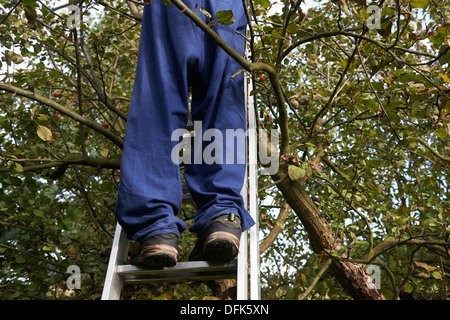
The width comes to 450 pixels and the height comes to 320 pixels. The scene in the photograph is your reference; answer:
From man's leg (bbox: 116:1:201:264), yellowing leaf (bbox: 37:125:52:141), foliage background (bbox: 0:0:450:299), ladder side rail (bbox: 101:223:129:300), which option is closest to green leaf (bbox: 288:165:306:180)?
foliage background (bbox: 0:0:450:299)

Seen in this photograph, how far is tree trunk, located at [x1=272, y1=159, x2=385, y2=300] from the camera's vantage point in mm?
3096

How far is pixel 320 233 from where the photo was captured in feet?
10.3

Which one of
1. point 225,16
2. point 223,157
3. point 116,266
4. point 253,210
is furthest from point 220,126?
point 116,266

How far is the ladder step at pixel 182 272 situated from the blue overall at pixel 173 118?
0.40ft

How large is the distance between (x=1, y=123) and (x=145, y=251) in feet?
6.68

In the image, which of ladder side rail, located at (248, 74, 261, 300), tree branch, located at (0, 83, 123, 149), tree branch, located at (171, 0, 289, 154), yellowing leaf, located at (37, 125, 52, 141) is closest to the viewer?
tree branch, located at (171, 0, 289, 154)

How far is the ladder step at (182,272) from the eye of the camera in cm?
189

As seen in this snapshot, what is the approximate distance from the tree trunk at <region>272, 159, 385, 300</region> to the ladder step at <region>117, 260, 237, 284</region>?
3.94 ft

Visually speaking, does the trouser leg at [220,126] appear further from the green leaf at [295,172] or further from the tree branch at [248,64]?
the green leaf at [295,172]

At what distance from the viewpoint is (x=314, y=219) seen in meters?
3.12

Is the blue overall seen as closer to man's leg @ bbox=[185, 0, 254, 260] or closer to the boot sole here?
Answer: man's leg @ bbox=[185, 0, 254, 260]

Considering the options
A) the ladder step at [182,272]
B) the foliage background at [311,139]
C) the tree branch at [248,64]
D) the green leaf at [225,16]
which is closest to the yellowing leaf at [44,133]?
the foliage background at [311,139]

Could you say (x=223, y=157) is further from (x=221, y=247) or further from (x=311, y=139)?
(x=311, y=139)
